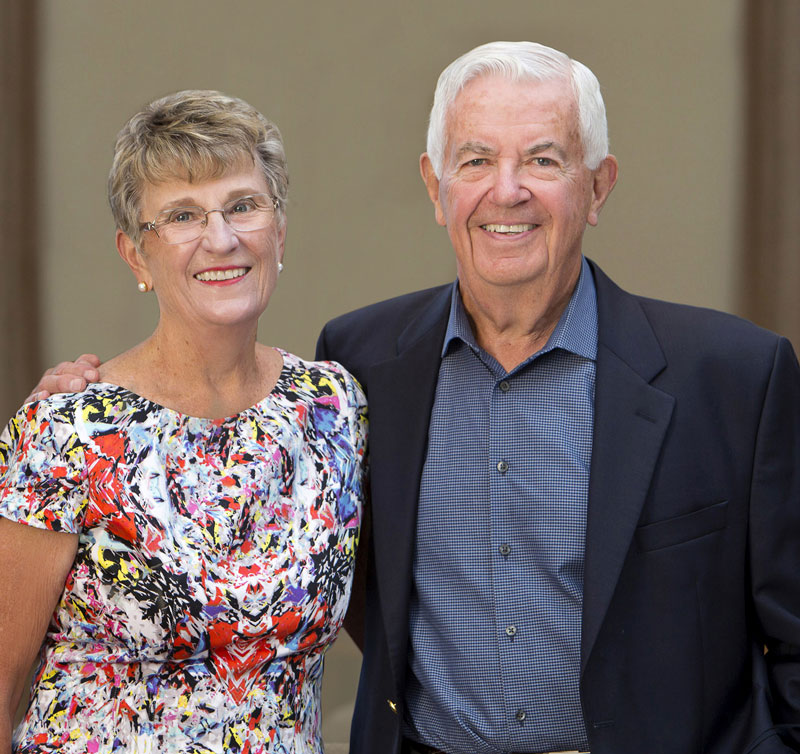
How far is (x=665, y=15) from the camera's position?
4.34 metres

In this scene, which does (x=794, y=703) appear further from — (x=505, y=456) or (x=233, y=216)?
(x=233, y=216)

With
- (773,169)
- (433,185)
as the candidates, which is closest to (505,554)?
(433,185)

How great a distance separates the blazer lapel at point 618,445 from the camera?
6.82 feet

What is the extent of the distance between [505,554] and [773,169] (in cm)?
261

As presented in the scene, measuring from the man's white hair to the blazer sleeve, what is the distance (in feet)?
1.83

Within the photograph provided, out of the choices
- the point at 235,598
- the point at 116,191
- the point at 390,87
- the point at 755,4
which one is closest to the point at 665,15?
the point at 755,4

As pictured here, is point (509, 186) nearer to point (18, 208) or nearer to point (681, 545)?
point (681, 545)

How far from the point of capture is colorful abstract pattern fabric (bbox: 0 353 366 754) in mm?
2020

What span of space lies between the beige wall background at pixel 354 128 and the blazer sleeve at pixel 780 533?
2283 mm

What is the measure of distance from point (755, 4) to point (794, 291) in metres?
1.04

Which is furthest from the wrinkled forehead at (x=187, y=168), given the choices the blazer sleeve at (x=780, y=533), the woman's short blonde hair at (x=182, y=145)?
the blazer sleeve at (x=780, y=533)

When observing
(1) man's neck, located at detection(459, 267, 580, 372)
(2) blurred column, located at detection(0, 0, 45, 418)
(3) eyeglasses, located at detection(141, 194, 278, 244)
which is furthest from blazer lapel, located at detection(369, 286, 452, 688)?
(2) blurred column, located at detection(0, 0, 45, 418)

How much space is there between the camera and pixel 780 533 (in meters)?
2.16

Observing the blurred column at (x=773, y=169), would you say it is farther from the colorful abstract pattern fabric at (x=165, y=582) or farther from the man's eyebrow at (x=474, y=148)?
the colorful abstract pattern fabric at (x=165, y=582)
